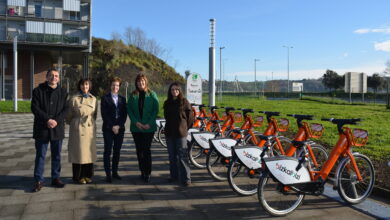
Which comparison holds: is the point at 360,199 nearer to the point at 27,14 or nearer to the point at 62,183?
the point at 62,183

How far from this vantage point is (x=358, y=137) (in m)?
4.45

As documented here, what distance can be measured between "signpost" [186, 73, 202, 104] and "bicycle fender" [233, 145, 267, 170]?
6.28 meters

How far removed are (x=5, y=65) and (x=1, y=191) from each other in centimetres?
3632

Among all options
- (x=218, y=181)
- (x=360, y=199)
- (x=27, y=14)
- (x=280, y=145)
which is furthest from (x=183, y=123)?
(x=27, y=14)

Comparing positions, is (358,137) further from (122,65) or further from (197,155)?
(122,65)

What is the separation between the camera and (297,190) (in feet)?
13.7

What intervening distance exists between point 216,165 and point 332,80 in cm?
6884

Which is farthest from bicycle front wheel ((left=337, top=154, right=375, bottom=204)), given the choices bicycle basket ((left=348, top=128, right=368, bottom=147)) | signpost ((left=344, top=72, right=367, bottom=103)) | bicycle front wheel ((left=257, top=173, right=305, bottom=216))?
signpost ((left=344, top=72, right=367, bottom=103))

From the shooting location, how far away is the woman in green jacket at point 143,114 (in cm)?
560

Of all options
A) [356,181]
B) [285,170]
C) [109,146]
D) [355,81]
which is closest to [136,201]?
[109,146]

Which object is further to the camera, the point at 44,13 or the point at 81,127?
the point at 44,13

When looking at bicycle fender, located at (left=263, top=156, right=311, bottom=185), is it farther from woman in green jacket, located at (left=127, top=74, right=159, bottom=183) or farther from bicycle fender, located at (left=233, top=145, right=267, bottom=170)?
woman in green jacket, located at (left=127, top=74, right=159, bottom=183)

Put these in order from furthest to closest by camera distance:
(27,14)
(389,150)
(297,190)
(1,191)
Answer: (27,14)
(389,150)
(1,191)
(297,190)

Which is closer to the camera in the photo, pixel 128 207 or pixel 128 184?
pixel 128 207
